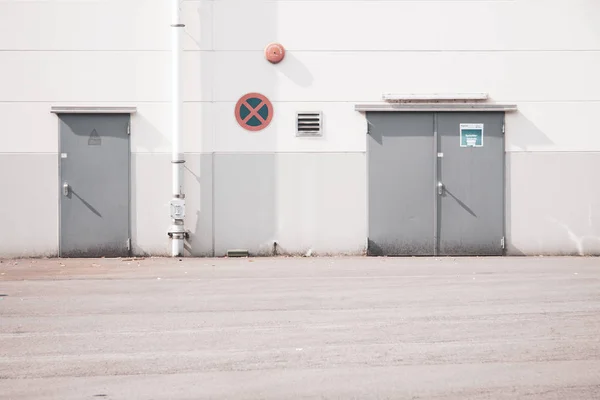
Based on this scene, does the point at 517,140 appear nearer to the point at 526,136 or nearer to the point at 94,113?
the point at 526,136

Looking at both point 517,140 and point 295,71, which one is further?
point 517,140

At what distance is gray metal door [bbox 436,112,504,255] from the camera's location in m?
17.0

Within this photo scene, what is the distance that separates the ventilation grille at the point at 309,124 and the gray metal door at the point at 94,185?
3.09m

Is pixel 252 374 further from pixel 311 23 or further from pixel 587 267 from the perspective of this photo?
pixel 311 23

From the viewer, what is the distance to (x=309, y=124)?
16891mm

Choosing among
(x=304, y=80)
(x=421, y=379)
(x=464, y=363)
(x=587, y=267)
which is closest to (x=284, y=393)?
(x=421, y=379)

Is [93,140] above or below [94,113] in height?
below

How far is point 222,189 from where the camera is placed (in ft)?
55.3

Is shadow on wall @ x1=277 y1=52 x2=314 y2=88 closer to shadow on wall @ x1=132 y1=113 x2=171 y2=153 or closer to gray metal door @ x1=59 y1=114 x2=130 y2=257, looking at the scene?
shadow on wall @ x1=132 y1=113 x2=171 y2=153

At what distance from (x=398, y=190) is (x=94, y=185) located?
548cm

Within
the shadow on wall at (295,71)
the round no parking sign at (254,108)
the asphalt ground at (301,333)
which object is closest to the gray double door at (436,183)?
the shadow on wall at (295,71)

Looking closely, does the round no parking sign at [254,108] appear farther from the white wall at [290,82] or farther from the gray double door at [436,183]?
the gray double door at [436,183]

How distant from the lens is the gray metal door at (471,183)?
1697cm

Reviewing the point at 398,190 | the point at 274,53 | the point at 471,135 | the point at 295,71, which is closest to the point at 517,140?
the point at 471,135
